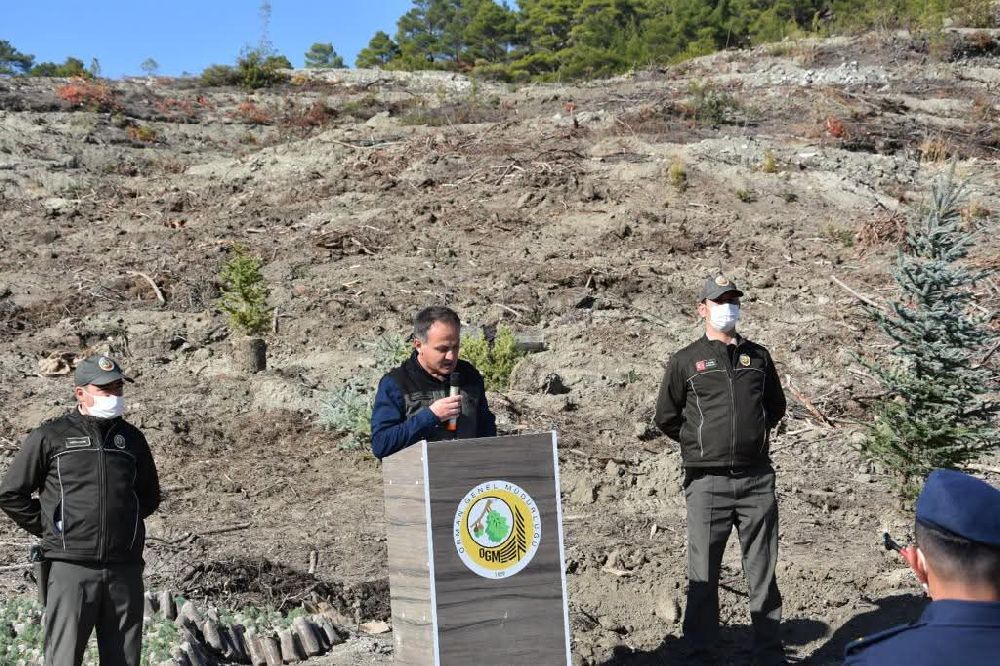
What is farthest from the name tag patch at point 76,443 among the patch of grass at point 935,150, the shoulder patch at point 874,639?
the patch of grass at point 935,150

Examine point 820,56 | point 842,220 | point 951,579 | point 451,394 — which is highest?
point 820,56

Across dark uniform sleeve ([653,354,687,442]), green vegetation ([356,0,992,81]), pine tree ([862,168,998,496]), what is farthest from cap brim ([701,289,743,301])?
green vegetation ([356,0,992,81])

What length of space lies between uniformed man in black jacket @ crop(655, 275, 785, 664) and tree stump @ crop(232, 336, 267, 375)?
24.2 feet

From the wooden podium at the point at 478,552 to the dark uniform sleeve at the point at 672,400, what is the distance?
1.64m

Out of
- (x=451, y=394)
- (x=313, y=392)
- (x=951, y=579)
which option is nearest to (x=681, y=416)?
(x=451, y=394)

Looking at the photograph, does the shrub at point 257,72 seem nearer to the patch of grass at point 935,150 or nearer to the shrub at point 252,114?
the shrub at point 252,114

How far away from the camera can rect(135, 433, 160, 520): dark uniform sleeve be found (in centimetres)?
509

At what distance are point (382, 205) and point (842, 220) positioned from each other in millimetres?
7318

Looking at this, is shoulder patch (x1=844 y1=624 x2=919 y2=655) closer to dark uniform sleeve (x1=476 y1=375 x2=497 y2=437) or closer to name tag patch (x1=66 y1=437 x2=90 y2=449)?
dark uniform sleeve (x1=476 y1=375 x2=497 y2=437)

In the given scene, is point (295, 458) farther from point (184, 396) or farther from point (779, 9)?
point (779, 9)

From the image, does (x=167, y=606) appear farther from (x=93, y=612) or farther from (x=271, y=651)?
(x=93, y=612)

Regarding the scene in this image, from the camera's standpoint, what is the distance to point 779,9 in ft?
158

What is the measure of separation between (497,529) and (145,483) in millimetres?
1751

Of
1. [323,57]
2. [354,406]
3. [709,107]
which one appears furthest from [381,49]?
[354,406]
